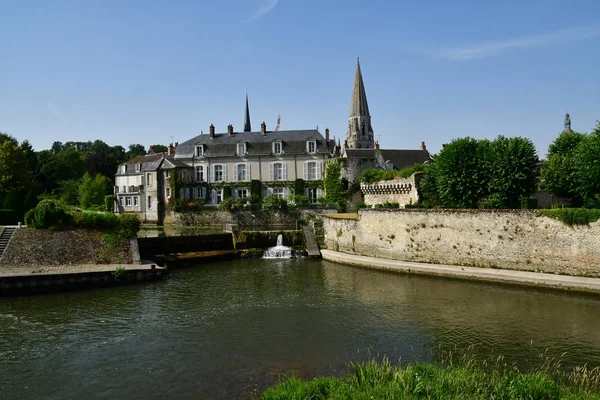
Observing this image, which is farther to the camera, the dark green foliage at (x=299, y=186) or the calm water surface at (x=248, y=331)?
the dark green foliage at (x=299, y=186)

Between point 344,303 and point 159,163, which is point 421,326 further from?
point 159,163

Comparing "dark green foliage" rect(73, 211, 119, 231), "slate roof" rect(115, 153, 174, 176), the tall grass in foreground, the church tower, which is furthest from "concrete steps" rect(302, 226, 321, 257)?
the church tower

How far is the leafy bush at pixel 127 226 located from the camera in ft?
78.8

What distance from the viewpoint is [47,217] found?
76.2ft

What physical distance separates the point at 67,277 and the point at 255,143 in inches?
1078

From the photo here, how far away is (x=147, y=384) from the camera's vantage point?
10.6 metres

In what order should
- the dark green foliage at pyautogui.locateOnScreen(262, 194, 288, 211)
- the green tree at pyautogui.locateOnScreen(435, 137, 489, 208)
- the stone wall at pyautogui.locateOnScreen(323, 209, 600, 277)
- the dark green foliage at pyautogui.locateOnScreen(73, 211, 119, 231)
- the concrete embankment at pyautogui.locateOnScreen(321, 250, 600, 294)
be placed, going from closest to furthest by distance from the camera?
the concrete embankment at pyautogui.locateOnScreen(321, 250, 600, 294) < the stone wall at pyautogui.locateOnScreen(323, 209, 600, 277) < the dark green foliage at pyautogui.locateOnScreen(73, 211, 119, 231) < the green tree at pyautogui.locateOnScreen(435, 137, 489, 208) < the dark green foliage at pyautogui.locateOnScreen(262, 194, 288, 211)

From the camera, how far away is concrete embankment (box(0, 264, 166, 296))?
721 inches

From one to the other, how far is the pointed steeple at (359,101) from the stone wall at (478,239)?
43409 millimetres

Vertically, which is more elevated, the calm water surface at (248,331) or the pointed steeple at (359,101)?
the pointed steeple at (359,101)

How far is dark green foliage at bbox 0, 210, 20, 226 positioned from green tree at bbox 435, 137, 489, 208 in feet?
94.4

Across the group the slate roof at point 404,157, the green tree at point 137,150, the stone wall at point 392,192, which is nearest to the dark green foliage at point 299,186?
the stone wall at point 392,192

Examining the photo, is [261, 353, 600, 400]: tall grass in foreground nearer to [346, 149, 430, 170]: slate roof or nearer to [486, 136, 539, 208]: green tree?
[486, 136, 539, 208]: green tree

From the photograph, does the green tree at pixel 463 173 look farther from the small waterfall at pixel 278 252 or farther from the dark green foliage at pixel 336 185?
the dark green foliage at pixel 336 185
